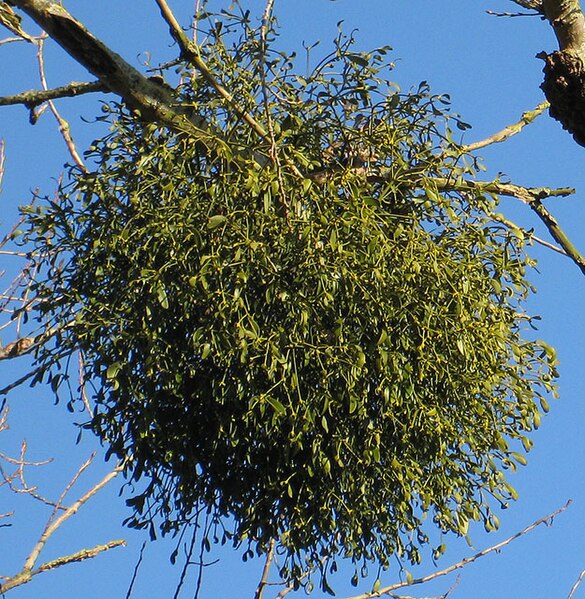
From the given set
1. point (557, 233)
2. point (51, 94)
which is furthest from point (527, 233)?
point (51, 94)

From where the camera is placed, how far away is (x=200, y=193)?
2590 mm

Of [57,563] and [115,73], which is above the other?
[115,73]

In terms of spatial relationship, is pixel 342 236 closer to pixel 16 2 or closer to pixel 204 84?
pixel 204 84

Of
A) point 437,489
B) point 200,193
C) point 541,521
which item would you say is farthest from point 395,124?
point 541,521

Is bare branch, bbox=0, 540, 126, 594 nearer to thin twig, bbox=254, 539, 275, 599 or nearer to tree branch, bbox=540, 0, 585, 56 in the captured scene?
thin twig, bbox=254, 539, 275, 599

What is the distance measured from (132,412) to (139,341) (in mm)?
180

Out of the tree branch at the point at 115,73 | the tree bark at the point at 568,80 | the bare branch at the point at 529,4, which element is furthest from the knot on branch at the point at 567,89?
the tree branch at the point at 115,73

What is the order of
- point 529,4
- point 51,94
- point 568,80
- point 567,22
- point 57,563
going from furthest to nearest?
1. point 57,563
2. point 51,94
3. point 529,4
4. point 567,22
5. point 568,80

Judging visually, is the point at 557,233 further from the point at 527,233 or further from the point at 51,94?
the point at 51,94

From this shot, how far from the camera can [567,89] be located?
2047 mm

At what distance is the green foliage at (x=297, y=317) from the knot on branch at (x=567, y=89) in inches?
23.7

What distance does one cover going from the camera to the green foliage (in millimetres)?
2498

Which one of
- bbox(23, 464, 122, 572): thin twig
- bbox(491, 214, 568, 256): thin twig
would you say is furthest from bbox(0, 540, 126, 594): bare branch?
bbox(491, 214, 568, 256): thin twig

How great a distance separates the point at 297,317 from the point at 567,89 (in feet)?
2.59
